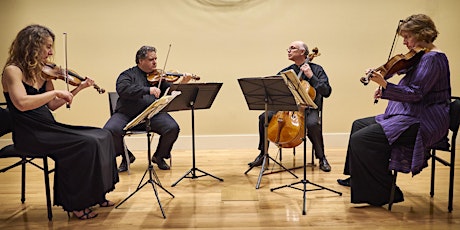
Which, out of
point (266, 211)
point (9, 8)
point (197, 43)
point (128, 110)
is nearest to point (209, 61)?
point (197, 43)

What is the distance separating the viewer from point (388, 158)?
300 centimetres

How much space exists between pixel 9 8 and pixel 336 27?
12.6ft

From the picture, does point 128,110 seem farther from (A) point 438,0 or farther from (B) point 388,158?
(A) point 438,0

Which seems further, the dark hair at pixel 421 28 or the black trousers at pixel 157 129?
the black trousers at pixel 157 129

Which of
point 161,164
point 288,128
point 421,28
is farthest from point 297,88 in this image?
point 161,164

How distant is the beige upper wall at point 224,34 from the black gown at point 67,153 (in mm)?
2510

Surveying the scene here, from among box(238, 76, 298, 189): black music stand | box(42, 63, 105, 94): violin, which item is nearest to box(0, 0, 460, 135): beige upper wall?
box(238, 76, 298, 189): black music stand

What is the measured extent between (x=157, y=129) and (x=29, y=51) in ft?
5.38

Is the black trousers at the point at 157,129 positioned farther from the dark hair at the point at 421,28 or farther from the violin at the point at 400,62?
the dark hair at the point at 421,28

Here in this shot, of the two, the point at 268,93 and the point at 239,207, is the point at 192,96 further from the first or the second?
the point at 239,207

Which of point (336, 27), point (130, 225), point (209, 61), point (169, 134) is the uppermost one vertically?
point (336, 27)

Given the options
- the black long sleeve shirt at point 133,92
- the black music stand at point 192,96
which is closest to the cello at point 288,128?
the black music stand at point 192,96

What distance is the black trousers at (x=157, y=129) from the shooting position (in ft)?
13.9

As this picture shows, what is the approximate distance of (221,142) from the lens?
18.1 feet
